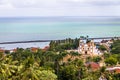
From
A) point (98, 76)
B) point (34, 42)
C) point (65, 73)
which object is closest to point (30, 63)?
point (98, 76)

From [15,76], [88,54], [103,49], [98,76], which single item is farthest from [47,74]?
[103,49]

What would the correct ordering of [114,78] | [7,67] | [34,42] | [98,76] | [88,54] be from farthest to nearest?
[34,42]
[88,54]
[114,78]
[98,76]
[7,67]

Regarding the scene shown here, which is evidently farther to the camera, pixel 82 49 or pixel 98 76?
pixel 82 49

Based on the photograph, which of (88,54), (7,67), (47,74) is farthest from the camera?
(88,54)

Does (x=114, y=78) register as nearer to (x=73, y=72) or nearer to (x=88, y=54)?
(x=73, y=72)

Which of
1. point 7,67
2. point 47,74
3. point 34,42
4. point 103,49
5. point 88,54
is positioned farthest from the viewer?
point 34,42

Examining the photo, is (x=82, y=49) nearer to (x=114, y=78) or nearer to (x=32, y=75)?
(x=114, y=78)

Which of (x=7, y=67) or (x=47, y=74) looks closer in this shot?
(x=7, y=67)

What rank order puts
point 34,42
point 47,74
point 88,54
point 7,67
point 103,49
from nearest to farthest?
1. point 7,67
2. point 47,74
3. point 88,54
4. point 103,49
5. point 34,42

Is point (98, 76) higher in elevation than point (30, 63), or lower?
lower
